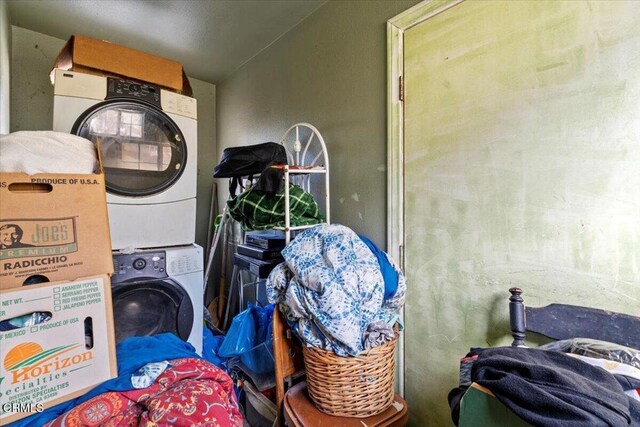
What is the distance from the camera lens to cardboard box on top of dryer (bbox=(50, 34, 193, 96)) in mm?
1415

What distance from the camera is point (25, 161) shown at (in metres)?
0.94

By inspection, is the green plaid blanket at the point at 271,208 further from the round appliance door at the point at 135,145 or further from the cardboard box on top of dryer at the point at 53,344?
the cardboard box on top of dryer at the point at 53,344

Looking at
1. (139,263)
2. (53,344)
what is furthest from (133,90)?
(53,344)

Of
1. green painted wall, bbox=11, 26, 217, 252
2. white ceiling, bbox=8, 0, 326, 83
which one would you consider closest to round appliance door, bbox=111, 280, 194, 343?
white ceiling, bbox=8, 0, 326, 83

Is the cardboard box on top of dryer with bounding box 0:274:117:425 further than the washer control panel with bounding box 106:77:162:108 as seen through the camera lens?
No

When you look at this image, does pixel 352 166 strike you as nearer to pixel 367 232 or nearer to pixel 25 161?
pixel 367 232

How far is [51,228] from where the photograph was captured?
0.90m

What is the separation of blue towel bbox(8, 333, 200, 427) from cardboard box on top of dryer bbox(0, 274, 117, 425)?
0.02 metres

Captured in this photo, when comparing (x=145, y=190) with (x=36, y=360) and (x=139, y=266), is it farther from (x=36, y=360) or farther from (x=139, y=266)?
(x=36, y=360)

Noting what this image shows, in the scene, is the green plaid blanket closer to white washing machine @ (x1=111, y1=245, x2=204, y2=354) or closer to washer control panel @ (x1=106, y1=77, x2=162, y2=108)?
white washing machine @ (x1=111, y1=245, x2=204, y2=354)

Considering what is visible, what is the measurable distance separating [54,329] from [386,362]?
3.37 ft

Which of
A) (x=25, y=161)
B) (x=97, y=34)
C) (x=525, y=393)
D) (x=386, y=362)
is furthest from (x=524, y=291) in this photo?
(x=97, y=34)

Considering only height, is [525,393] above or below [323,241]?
below

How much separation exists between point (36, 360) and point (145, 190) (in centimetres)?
90
